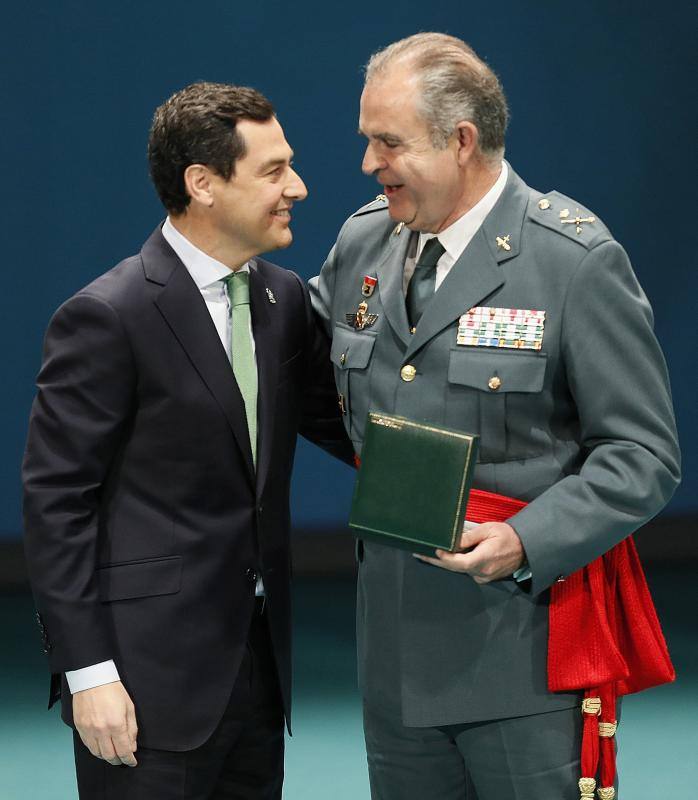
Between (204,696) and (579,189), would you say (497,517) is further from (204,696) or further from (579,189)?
(579,189)

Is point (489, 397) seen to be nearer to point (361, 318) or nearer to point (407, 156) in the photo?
point (361, 318)

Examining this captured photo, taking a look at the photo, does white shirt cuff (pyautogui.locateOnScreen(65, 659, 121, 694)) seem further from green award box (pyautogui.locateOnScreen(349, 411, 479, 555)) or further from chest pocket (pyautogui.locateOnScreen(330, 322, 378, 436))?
chest pocket (pyautogui.locateOnScreen(330, 322, 378, 436))

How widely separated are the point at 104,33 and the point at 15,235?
76 cm

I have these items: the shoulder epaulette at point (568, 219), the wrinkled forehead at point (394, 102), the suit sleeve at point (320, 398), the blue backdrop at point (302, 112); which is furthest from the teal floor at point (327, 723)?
the wrinkled forehead at point (394, 102)

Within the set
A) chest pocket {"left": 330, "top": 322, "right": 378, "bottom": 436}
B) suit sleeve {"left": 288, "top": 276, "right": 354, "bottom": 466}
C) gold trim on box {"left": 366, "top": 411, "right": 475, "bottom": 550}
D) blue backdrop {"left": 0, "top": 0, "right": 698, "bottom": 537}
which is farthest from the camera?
blue backdrop {"left": 0, "top": 0, "right": 698, "bottom": 537}

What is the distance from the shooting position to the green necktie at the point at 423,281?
2334 mm

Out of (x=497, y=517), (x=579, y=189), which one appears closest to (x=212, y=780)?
(x=497, y=517)

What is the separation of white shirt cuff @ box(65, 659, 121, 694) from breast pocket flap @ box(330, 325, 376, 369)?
640 mm

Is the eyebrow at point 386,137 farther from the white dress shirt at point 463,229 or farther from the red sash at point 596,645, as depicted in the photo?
the red sash at point 596,645

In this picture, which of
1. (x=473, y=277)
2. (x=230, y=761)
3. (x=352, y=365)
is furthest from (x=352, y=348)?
(x=230, y=761)

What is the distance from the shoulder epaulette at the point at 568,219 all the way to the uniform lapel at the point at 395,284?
0.23 meters

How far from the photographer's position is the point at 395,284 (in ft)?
7.74

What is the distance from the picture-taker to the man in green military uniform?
218cm

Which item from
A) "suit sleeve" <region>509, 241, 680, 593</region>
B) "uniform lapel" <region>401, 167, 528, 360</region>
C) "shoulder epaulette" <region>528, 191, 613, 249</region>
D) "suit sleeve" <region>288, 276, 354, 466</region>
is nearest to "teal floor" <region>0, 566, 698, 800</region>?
"suit sleeve" <region>288, 276, 354, 466</region>
